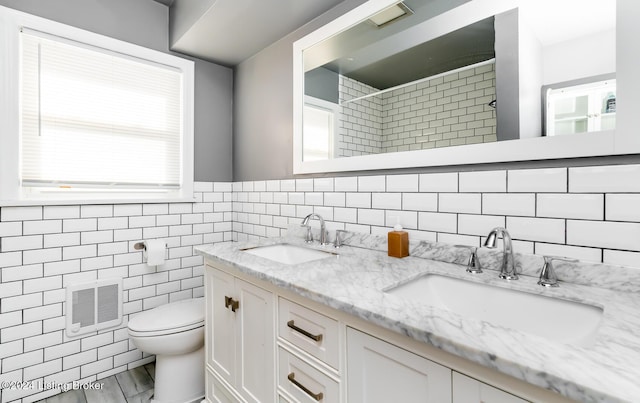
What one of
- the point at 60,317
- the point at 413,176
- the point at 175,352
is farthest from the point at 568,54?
the point at 60,317

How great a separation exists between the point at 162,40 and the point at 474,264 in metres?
2.55

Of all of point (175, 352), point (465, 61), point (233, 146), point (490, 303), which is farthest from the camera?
point (233, 146)

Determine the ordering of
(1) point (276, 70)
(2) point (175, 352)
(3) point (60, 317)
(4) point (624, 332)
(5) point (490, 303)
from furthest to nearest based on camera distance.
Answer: (1) point (276, 70) → (3) point (60, 317) → (2) point (175, 352) → (5) point (490, 303) → (4) point (624, 332)

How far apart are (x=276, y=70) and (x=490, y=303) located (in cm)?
201

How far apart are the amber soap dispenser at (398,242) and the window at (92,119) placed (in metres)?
1.72

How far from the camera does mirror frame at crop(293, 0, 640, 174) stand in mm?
926

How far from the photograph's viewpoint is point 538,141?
1079 mm

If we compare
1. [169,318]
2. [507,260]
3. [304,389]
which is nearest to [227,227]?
[169,318]

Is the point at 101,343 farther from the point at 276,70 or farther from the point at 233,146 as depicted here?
the point at 276,70

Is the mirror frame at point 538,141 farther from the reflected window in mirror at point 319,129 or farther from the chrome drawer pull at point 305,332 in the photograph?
the chrome drawer pull at point 305,332

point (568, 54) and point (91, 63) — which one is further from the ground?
point (91, 63)

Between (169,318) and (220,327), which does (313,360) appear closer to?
(220,327)

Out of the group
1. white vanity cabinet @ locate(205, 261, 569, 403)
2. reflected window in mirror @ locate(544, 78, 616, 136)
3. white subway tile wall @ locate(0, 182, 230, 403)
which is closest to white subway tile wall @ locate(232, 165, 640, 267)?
reflected window in mirror @ locate(544, 78, 616, 136)

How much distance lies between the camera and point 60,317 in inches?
74.0
